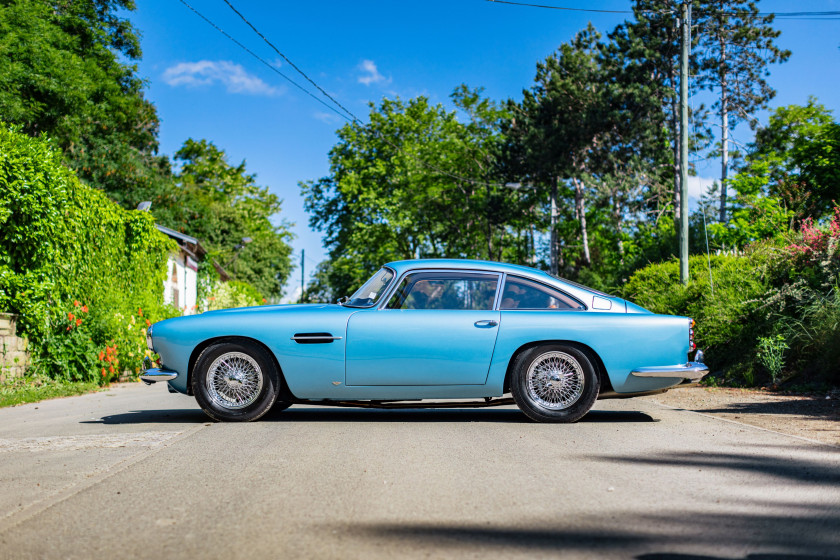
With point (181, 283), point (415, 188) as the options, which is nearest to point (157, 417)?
point (181, 283)

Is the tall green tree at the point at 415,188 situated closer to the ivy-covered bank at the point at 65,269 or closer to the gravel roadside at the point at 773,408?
the ivy-covered bank at the point at 65,269

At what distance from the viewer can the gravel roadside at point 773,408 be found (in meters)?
6.90

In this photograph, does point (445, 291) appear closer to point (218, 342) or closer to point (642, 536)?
point (218, 342)

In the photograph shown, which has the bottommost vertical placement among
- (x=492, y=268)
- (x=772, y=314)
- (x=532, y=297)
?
(x=772, y=314)

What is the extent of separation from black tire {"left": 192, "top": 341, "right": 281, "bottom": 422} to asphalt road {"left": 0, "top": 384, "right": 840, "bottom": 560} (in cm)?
20

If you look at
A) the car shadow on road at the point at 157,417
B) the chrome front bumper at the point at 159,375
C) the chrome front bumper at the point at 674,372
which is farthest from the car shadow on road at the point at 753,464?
the car shadow on road at the point at 157,417

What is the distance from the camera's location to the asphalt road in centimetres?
329

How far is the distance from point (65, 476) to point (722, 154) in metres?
38.0

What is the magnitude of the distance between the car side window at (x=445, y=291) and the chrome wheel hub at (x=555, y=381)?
713 mm

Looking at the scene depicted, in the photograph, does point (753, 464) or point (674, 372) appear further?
point (674, 372)

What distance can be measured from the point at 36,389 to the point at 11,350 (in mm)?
687

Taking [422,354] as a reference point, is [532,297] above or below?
above

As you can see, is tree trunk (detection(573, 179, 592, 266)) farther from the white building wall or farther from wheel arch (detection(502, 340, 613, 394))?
wheel arch (detection(502, 340, 613, 394))

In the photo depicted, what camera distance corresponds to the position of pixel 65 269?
1280cm
